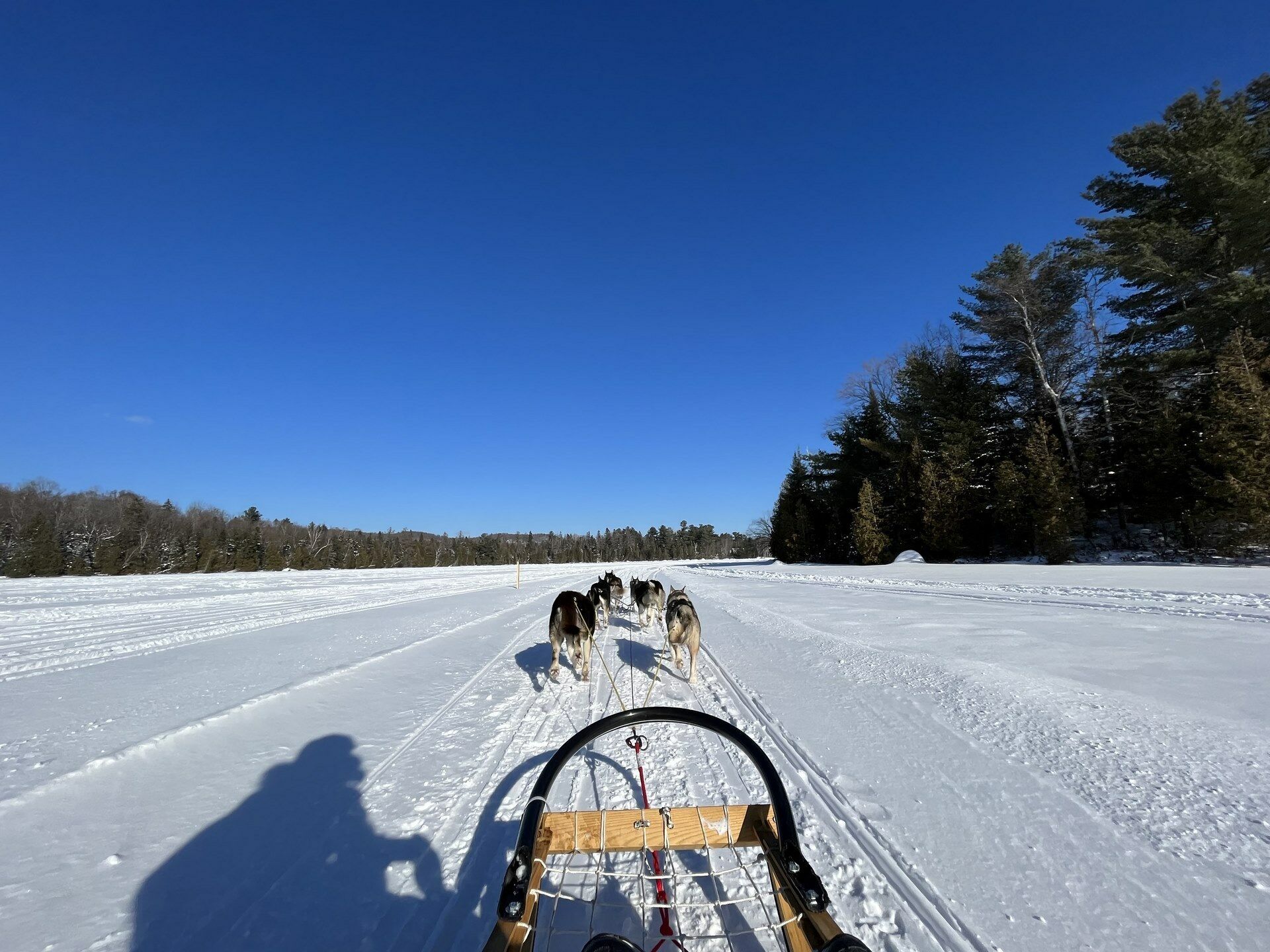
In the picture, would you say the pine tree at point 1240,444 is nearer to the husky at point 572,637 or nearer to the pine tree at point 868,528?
the pine tree at point 868,528

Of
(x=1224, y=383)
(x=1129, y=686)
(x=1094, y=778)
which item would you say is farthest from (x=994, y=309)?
(x=1094, y=778)

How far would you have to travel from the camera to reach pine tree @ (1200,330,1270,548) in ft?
52.5

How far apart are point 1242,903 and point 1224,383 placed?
78.7ft

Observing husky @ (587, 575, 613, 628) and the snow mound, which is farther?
the snow mound

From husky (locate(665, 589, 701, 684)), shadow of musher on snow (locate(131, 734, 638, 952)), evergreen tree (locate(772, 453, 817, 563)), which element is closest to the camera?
shadow of musher on snow (locate(131, 734, 638, 952))

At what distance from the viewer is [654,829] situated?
240 centimetres

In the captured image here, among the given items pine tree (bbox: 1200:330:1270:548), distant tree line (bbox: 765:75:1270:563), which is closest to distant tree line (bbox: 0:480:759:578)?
distant tree line (bbox: 765:75:1270:563)

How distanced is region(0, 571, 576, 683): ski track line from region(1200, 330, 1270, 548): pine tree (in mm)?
28522

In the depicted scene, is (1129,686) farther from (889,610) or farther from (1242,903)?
(889,610)

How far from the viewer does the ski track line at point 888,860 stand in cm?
228

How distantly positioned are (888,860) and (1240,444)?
23661mm

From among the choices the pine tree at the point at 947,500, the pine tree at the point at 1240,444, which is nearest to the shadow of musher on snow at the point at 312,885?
the pine tree at the point at 1240,444

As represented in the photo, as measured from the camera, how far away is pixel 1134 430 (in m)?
22.2

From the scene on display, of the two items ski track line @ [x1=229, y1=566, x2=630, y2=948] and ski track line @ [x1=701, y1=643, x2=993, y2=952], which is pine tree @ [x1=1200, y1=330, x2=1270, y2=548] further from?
ski track line @ [x1=229, y1=566, x2=630, y2=948]
